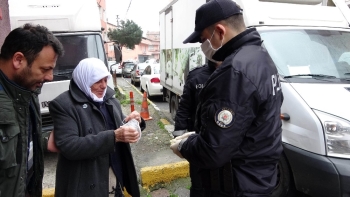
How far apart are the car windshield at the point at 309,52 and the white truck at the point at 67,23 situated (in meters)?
2.72

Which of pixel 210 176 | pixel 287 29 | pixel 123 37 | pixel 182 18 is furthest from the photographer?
pixel 123 37

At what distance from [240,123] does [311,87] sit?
1.90 m

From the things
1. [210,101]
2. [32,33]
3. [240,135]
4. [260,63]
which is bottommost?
[240,135]

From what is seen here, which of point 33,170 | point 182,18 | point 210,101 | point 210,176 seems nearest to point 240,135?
point 210,101

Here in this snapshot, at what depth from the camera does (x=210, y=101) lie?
1.56m

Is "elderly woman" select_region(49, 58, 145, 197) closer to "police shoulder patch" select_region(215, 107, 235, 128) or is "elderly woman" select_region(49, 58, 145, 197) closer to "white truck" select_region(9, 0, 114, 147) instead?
"police shoulder patch" select_region(215, 107, 235, 128)

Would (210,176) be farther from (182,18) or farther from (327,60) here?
(182,18)

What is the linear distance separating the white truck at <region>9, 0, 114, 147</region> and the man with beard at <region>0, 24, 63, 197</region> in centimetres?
302

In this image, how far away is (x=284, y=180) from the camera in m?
3.18

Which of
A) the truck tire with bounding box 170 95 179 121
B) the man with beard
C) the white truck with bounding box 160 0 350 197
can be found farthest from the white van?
the truck tire with bounding box 170 95 179 121

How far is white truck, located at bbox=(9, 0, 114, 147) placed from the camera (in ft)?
15.9

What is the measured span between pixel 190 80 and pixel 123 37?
35587 mm

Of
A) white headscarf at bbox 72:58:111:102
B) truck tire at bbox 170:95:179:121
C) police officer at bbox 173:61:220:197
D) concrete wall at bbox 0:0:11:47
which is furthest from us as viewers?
truck tire at bbox 170:95:179:121

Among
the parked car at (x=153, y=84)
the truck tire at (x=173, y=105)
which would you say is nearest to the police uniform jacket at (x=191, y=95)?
the truck tire at (x=173, y=105)
